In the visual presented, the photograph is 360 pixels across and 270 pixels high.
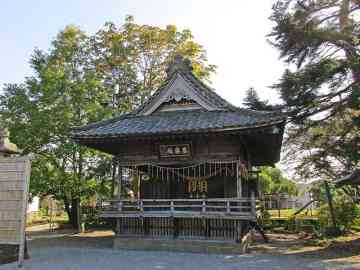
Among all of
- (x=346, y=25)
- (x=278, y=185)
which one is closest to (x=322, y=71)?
(x=346, y=25)

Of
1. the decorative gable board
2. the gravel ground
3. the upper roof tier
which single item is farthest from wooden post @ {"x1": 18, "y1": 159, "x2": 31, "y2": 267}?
the decorative gable board

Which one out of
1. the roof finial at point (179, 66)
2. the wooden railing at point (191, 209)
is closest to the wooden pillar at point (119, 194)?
the wooden railing at point (191, 209)

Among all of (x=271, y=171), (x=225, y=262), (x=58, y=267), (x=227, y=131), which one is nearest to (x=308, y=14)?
(x=227, y=131)

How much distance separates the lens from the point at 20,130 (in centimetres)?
1791

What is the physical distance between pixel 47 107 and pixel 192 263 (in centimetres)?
1242

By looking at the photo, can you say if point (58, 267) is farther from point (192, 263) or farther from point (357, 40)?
point (357, 40)

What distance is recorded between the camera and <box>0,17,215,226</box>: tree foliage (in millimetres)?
18017

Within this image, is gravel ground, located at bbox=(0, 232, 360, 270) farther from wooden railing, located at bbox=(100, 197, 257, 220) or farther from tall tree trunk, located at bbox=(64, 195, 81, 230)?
tall tree trunk, located at bbox=(64, 195, 81, 230)

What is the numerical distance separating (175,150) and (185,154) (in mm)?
393

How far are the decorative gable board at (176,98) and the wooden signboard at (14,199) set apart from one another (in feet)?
19.4

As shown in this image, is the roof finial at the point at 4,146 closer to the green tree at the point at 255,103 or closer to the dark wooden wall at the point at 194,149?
the dark wooden wall at the point at 194,149

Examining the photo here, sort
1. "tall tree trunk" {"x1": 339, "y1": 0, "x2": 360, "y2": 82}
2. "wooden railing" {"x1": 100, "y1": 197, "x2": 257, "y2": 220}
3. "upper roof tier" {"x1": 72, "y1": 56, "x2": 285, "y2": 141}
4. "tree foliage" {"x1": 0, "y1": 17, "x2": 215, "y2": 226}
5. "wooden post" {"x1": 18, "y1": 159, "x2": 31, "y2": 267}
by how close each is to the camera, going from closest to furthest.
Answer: "wooden post" {"x1": 18, "y1": 159, "x2": 31, "y2": 267} → "wooden railing" {"x1": 100, "y1": 197, "x2": 257, "y2": 220} → "upper roof tier" {"x1": 72, "y1": 56, "x2": 285, "y2": 141} → "tall tree trunk" {"x1": 339, "y1": 0, "x2": 360, "y2": 82} → "tree foliage" {"x1": 0, "y1": 17, "x2": 215, "y2": 226}

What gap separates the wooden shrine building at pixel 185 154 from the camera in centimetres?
1171

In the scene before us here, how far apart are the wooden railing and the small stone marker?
3828 mm
